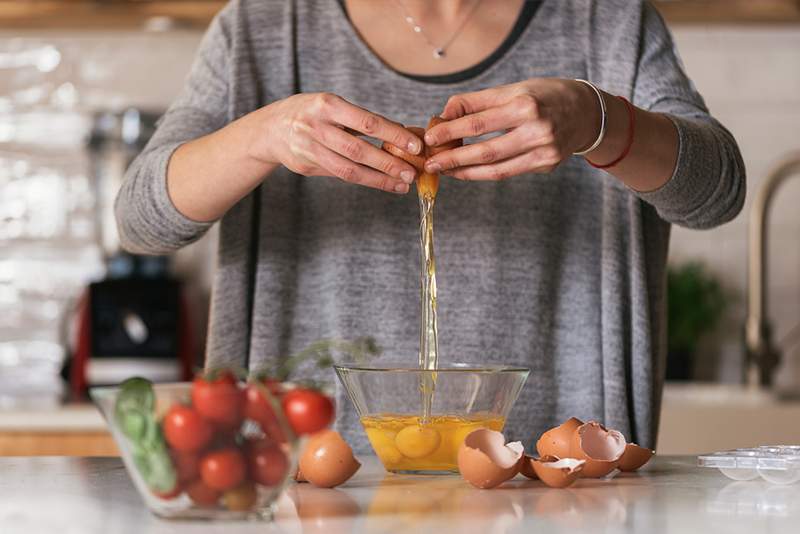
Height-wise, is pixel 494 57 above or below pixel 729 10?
below

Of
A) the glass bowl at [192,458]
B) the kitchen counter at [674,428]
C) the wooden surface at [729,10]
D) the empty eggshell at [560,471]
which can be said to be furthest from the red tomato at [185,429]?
the wooden surface at [729,10]

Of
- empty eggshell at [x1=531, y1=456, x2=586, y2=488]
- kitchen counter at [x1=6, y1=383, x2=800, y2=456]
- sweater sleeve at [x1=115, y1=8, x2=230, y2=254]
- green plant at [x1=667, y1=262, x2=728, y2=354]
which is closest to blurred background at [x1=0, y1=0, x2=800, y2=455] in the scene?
green plant at [x1=667, y1=262, x2=728, y2=354]

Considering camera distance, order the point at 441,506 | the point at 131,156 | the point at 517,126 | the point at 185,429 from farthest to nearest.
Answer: the point at 131,156, the point at 517,126, the point at 441,506, the point at 185,429

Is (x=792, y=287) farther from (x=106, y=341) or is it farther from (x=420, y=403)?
(x=420, y=403)

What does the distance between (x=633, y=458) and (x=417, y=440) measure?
0.19m

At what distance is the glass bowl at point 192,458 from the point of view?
28.6 inches

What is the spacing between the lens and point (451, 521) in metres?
0.77

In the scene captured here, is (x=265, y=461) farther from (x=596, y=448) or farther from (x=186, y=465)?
(x=596, y=448)

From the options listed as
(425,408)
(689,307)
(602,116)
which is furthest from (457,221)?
(689,307)

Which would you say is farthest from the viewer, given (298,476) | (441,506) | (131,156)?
(131,156)

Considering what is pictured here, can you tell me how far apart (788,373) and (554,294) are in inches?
60.7

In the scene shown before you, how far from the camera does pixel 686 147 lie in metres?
1.22

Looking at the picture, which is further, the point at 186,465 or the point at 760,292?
the point at 760,292

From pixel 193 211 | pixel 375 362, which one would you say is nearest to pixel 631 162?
pixel 375 362
